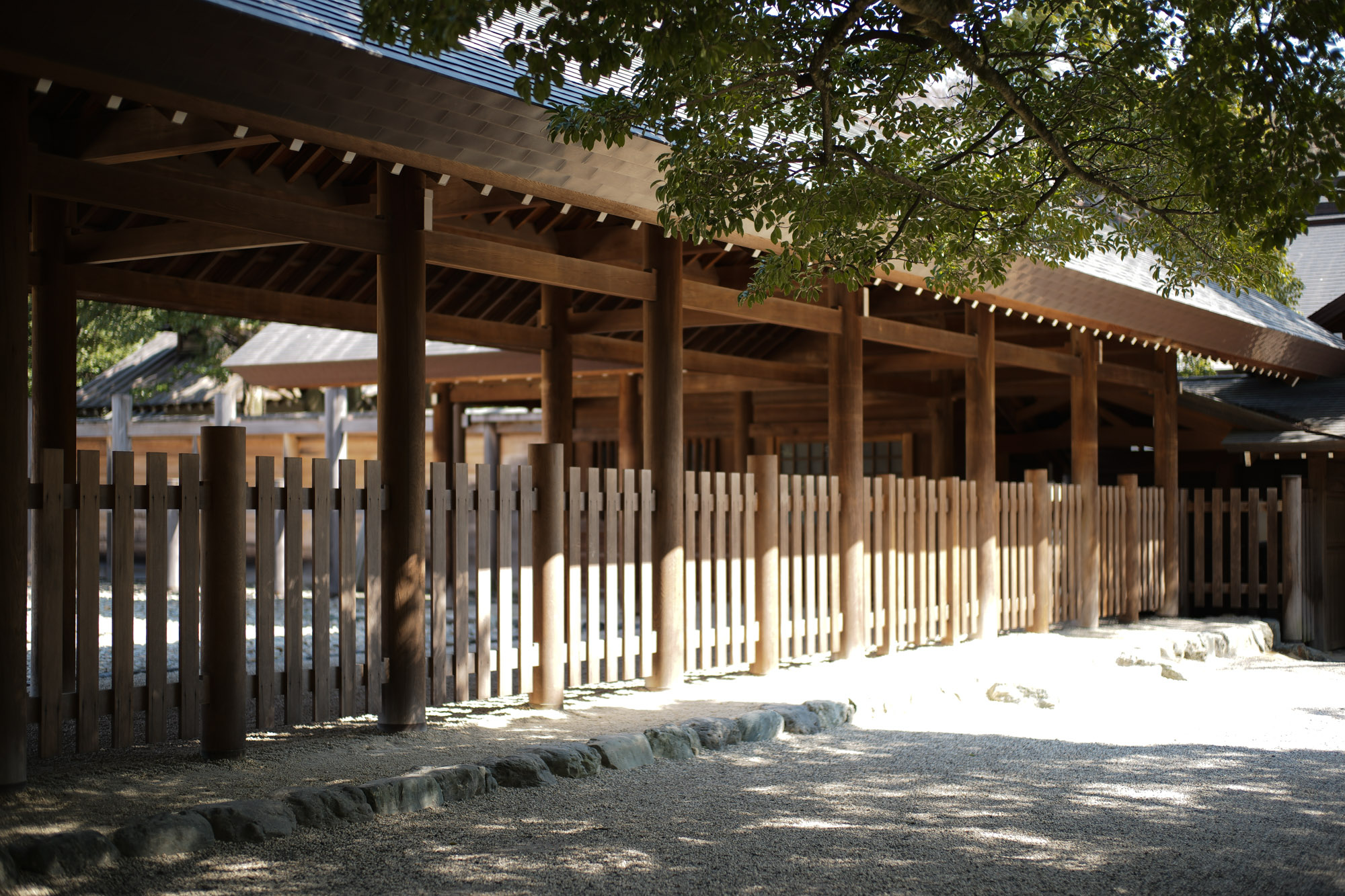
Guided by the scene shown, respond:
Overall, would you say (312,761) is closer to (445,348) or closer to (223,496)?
(223,496)

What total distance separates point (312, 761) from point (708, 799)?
179 cm

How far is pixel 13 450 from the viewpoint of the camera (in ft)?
15.4

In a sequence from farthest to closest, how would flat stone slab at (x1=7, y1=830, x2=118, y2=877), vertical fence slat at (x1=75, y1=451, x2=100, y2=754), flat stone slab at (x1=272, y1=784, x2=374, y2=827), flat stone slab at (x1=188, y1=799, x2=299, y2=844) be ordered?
1. vertical fence slat at (x1=75, y1=451, x2=100, y2=754)
2. flat stone slab at (x1=272, y1=784, x2=374, y2=827)
3. flat stone slab at (x1=188, y1=799, x2=299, y2=844)
4. flat stone slab at (x1=7, y1=830, x2=118, y2=877)

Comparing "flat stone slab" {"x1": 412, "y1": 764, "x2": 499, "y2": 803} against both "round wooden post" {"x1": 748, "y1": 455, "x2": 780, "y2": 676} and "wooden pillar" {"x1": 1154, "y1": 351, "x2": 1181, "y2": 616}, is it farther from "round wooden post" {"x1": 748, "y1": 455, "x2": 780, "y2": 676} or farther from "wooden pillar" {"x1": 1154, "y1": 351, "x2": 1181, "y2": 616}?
"wooden pillar" {"x1": 1154, "y1": 351, "x2": 1181, "y2": 616}

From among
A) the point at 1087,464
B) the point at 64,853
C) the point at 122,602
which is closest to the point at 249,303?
the point at 122,602

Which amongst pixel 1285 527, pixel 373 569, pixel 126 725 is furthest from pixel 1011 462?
pixel 126 725

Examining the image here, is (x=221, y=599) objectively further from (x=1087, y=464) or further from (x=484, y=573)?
(x=1087, y=464)

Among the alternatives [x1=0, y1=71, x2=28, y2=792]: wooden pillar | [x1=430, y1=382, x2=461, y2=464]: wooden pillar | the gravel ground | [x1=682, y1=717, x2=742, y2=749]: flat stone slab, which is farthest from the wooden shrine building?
[x1=430, y1=382, x2=461, y2=464]: wooden pillar

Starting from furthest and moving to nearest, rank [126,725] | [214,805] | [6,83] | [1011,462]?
[1011,462] < [126,725] < [6,83] < [214,805]

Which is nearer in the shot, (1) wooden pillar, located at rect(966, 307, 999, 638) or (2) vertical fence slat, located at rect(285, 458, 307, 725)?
(2) vertical fence slat, located at rect(285, 458, 307, 725)

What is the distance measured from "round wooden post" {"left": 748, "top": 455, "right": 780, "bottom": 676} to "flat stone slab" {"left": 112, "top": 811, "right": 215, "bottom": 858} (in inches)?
184

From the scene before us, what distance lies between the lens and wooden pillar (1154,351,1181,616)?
13.6m

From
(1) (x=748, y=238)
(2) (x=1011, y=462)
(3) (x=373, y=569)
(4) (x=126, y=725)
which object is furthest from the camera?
(2) (x=1011, y=462)

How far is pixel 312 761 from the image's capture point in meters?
5.38
